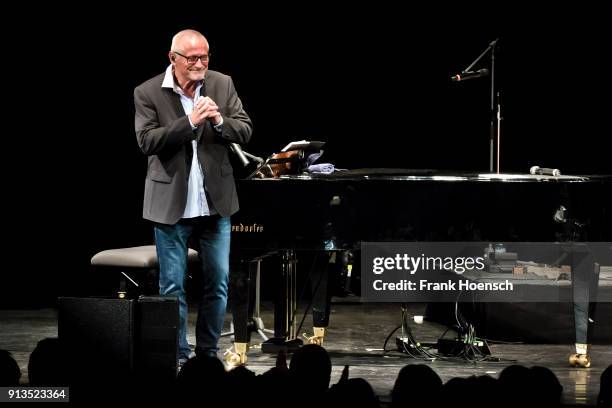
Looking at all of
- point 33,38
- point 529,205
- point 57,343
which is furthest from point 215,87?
point 33,38

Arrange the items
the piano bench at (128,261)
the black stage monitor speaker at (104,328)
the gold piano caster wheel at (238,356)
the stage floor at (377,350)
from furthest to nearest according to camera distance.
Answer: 1. the piano bench at (128,261)
2. the gold piano caster wheel at (238,356)
3. the stage floor at (377,350)
4. the black stage monitor speaker at (104,328)

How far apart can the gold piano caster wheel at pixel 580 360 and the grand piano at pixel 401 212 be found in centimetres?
62

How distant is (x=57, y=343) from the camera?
277cm

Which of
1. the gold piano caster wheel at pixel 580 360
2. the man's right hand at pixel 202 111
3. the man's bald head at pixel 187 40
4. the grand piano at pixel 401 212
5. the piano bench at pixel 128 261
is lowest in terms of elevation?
the gold piano caster wheel at pixel 580 360

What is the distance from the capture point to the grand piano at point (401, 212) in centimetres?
468

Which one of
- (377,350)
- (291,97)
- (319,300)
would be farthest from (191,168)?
(291,97)

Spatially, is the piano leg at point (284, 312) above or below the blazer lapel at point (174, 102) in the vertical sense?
below

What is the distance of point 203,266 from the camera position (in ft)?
14.5

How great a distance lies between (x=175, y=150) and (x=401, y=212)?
1174 millimetres

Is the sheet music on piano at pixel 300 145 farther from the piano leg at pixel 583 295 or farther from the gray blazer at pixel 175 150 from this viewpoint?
the piano leg at pixel 583 295

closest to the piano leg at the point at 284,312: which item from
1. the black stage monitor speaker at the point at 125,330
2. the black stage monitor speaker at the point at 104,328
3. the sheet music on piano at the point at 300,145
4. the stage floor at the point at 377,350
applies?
the stage floor at the point at 377,350

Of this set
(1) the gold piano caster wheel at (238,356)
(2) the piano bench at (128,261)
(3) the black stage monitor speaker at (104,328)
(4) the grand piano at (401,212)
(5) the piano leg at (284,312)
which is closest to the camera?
(3) the black stage monitor speaker at (104,328)

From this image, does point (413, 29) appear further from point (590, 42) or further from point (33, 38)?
point (33, 38)

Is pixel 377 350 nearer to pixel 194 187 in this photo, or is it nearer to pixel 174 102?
pixel 194 187
